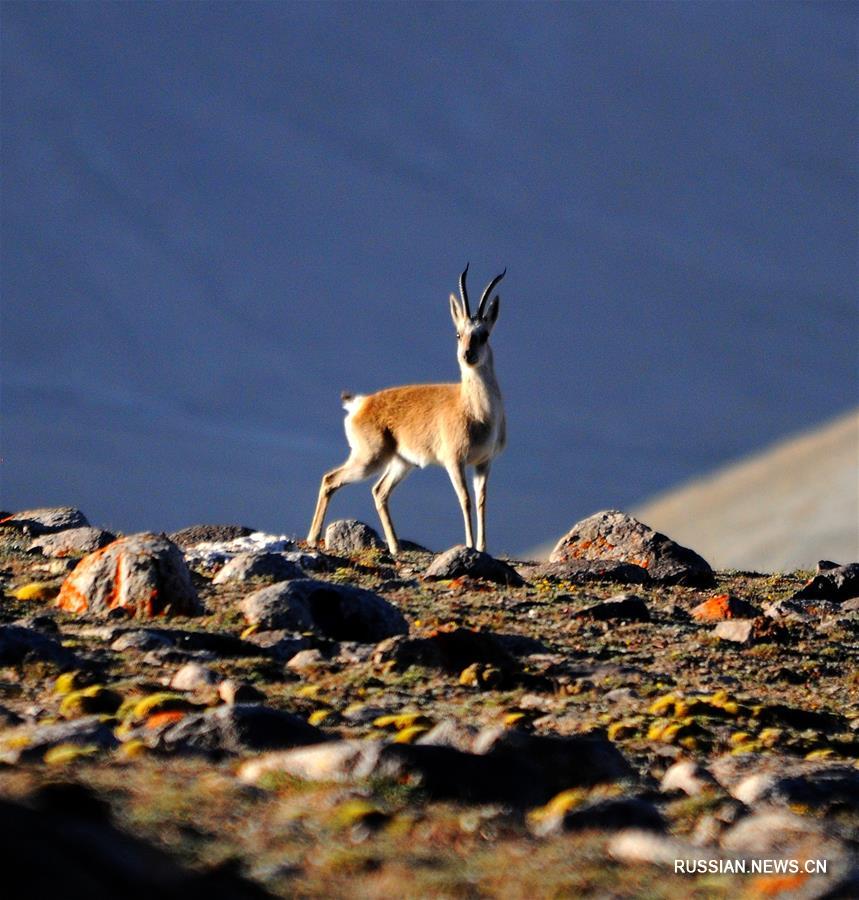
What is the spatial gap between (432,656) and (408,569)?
21.2 ft

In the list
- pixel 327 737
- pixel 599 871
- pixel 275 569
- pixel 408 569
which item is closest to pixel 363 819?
pixel 599 871

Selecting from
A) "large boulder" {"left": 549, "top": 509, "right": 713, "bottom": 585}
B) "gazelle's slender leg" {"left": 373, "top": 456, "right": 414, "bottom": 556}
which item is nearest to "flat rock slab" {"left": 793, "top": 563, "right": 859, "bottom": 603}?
"large boulder" {"left": 549, "top": 509, "right": 713, "bottom": 585}

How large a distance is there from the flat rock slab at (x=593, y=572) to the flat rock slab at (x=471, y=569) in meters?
0.66

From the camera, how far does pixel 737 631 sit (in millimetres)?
12469

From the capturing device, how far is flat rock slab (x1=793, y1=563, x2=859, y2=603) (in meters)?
16.2

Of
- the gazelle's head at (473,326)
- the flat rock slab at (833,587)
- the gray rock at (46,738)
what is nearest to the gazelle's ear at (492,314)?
the gazelle's head at (473,326)

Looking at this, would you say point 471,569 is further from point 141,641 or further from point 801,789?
point 801,789

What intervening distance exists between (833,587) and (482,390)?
Result: 678 cm

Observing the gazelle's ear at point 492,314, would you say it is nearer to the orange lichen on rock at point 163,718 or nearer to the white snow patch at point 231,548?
the white snow patch at point 231,548

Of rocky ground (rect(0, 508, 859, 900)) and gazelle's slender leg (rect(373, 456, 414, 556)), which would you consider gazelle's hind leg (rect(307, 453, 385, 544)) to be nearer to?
gazelle's slender leg (rect(373, 456, 414, 556))

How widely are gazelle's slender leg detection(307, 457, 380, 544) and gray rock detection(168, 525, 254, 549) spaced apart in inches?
97.2

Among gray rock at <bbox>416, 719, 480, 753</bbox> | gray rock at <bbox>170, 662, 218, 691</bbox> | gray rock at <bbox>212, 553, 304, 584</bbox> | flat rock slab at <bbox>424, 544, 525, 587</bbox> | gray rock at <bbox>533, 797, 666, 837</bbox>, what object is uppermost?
flat rock slab at <bbox>424, 544, 525, 587</bbox>

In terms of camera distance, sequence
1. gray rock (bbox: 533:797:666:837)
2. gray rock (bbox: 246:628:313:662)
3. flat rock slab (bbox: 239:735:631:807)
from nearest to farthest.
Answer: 1. gray rock (bbox: 533:797:666:837)
2. flat rock slab (bbox: 239:735:631:807)
3. gray rock (bbox: 246:628:313:662)

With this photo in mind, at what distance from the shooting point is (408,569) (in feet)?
55.0
